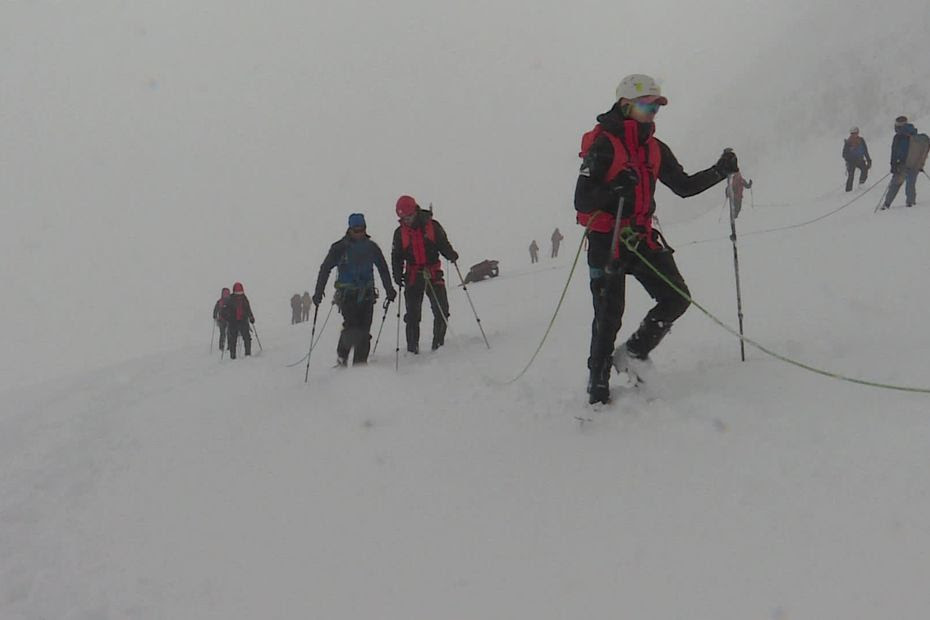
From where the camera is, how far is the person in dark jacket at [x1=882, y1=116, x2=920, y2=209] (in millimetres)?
12211

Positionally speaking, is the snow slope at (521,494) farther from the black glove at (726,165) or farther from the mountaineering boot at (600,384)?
the black glove at (726,165)

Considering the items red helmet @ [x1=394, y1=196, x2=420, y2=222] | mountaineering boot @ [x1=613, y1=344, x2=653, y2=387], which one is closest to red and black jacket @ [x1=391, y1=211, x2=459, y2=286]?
red helmet @ [x1=394, y1=196, x2=420, y2=222]

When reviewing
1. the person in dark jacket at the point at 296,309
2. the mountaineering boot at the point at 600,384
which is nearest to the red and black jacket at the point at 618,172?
the mountaineering boot at the point at 600,384

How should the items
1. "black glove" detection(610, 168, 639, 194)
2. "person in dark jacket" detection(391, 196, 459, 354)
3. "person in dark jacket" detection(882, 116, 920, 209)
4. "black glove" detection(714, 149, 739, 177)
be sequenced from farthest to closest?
"person in dark jacket" detection(882, 116, 920, 209)
"person in dark jacket" detection(391, 196, 459, 354)
"black glove" detection(714, 149, 739, 177)
"black glove" detection(610, 168, 639, 194)

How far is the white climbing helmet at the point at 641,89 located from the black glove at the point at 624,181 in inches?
22.3

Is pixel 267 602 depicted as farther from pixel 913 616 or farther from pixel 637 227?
pixel 637 227

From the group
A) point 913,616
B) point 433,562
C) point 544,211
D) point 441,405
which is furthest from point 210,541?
point 544,211

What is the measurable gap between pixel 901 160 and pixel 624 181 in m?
11.9

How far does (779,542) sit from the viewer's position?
2768 millimetres

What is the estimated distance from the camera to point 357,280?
8.62 meters

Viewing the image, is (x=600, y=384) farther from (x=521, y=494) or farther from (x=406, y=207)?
(x=406, y=207)

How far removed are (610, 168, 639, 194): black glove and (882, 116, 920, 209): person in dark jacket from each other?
11.1 metres

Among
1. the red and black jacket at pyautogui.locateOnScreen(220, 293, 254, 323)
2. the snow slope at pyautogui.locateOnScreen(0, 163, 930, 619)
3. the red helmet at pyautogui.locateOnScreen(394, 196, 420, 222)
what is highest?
the red helmet at pyautogui.locateOnScreen(394, 196, 420, 222)

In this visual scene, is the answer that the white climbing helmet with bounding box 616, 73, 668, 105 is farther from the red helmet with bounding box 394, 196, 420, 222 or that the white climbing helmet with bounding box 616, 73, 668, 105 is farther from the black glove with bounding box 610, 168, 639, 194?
the red helmet with bounding box 394, 196, 420, 222
